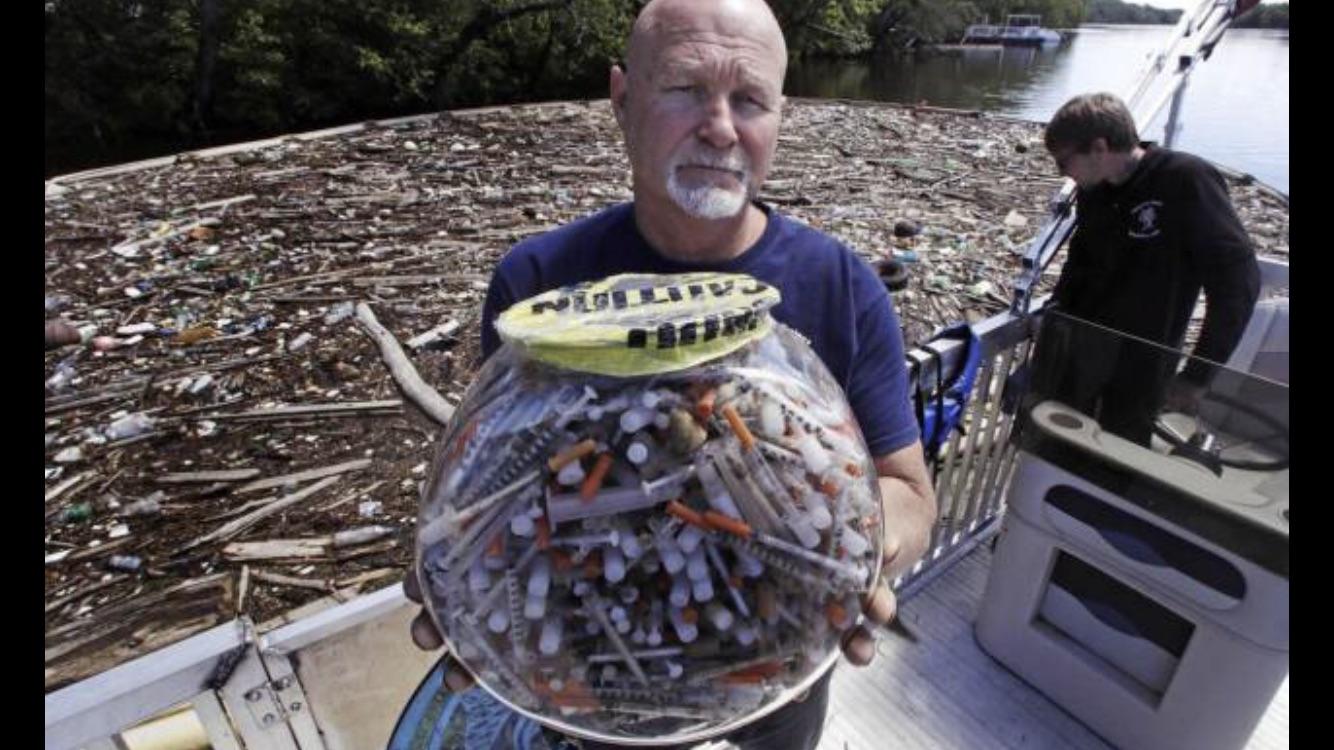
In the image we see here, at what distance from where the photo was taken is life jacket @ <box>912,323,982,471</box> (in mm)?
2477

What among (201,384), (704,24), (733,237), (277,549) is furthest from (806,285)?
(201,384)

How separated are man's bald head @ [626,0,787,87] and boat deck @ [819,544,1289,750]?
7.35ft

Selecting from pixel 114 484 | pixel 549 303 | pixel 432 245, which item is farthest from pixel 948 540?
pixel 432 245

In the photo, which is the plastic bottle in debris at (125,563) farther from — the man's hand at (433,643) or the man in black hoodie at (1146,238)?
the man in black hoodie at (1146,238)

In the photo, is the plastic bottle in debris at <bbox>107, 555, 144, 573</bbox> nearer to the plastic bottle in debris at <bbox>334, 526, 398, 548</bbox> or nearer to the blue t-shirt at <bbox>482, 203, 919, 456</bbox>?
the plastic bottle in debris at <bbox>334, 526, 398, 548</bbox>

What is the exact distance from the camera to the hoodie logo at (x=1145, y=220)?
309cm

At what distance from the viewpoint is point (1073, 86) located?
34594 mm

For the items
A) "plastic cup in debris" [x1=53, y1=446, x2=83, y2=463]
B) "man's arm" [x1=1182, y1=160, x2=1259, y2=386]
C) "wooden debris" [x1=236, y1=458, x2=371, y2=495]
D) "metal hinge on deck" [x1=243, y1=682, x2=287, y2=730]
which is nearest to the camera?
"metal hinge on deck" [x1=243, y1=682, x2=287, y2=730]

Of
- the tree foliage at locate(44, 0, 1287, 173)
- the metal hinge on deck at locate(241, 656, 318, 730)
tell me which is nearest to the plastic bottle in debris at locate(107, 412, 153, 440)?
the metal hinge on deck at locate(241, 656, 318, 730)

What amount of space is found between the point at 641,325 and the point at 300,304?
20.7ft

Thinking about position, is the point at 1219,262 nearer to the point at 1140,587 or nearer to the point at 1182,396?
Answer: the point at 1182,396

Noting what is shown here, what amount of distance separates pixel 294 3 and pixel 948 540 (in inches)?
975

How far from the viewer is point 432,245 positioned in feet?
24.6

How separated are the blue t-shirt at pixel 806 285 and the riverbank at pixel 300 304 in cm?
257
